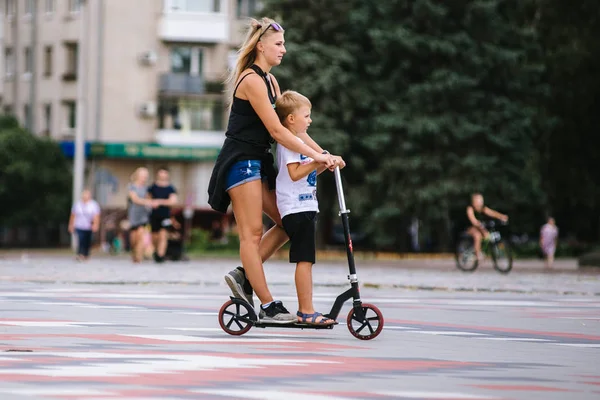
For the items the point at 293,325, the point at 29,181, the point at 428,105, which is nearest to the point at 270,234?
the point at 293,325

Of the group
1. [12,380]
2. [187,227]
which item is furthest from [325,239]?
[12,380]

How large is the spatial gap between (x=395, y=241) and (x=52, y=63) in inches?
1163

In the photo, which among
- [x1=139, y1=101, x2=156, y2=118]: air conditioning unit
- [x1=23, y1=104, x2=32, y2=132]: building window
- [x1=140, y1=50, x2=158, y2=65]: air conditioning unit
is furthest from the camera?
[x1=23, y1=104, x2=32, y2=132]: building window

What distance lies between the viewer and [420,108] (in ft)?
168

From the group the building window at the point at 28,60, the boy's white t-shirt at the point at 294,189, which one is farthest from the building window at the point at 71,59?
the boy's white t-shirt at the point at 294,189

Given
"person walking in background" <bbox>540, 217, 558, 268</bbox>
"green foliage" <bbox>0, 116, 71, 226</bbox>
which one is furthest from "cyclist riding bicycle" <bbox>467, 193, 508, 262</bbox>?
"green foliage" <bbox>0, 116, 71, 226</bbox>

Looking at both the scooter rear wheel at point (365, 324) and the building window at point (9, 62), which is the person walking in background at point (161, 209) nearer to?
the scooter rear wheel at point (365, 324)

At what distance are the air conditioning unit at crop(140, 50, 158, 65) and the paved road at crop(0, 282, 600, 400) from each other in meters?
58.8

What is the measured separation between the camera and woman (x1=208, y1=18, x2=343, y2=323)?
36.7 feet

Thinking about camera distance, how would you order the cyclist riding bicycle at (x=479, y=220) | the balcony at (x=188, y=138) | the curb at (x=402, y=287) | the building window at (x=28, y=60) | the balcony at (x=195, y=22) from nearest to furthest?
the curb at (x=402, y=287) → the cyclist riding bicycle at (x=479, y=220) → the balcony at (x=188, y=138) → the balcony at (x=195, y=22) → the building window at (x=28, y=60)

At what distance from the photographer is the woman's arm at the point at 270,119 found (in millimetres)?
10961

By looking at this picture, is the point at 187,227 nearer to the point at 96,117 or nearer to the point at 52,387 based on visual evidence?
the point at 96,117

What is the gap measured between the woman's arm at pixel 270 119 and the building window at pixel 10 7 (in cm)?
6963

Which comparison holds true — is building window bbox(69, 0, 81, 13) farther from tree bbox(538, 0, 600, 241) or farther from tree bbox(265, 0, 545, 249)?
tree bbox(538, 0, 600, 241)
